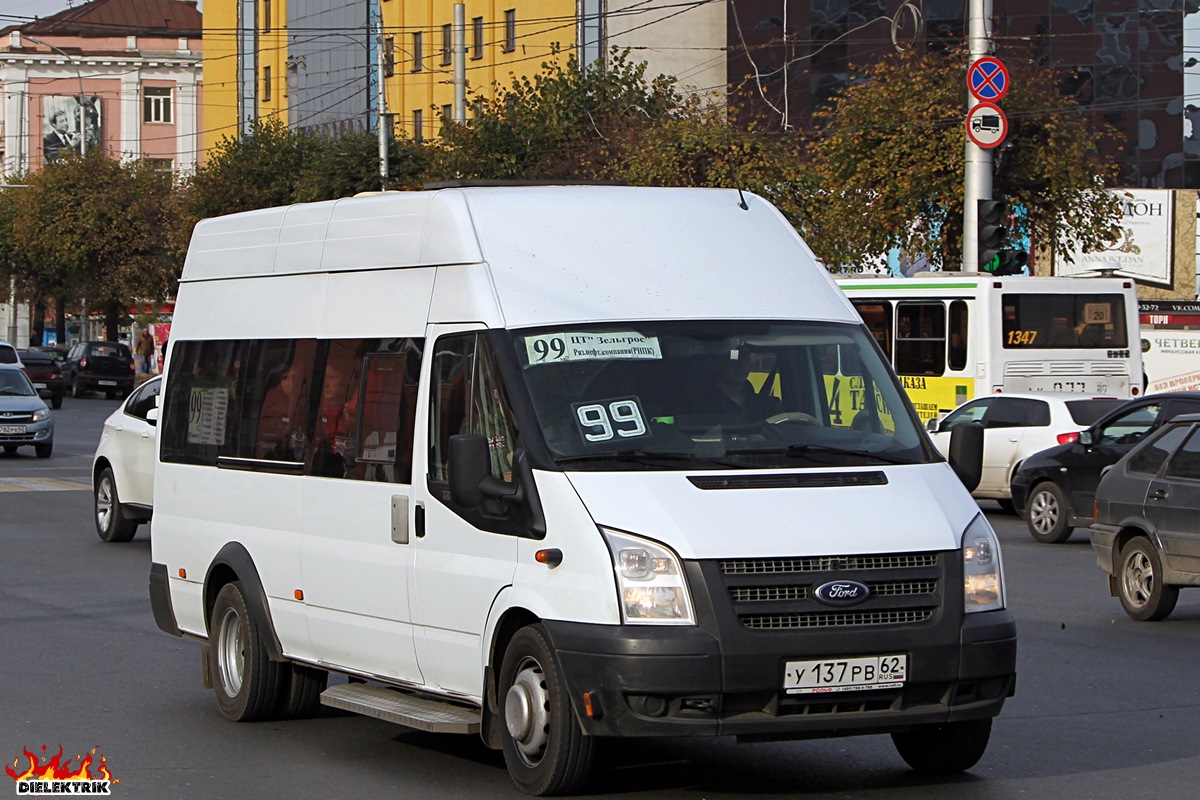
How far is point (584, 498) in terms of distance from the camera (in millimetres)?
6820

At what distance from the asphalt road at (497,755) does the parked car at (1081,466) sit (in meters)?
5.11

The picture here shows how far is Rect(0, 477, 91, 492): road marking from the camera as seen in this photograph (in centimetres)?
2533

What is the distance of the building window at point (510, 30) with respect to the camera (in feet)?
213

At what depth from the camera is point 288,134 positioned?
68.6 metres

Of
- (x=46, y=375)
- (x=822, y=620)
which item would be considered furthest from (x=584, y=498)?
(x=46, y=375)

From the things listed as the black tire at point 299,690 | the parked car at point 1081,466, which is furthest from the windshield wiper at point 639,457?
the parked car at point 1081,466

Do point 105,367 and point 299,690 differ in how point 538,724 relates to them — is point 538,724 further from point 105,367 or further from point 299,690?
point 105,367

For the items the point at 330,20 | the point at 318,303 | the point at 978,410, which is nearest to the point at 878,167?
the point at 978,410

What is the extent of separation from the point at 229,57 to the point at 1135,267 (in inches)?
1895

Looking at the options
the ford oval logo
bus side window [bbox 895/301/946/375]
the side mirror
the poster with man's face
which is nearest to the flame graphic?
the side mirror

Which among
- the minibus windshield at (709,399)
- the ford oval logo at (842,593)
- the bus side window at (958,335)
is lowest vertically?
the ford oval logo at (842,593)

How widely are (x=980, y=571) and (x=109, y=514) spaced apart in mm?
13096

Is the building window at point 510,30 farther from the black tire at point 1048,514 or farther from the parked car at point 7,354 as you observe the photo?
the black tire at point 1048,514

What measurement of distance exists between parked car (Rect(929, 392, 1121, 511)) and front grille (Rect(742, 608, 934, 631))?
15717mm
